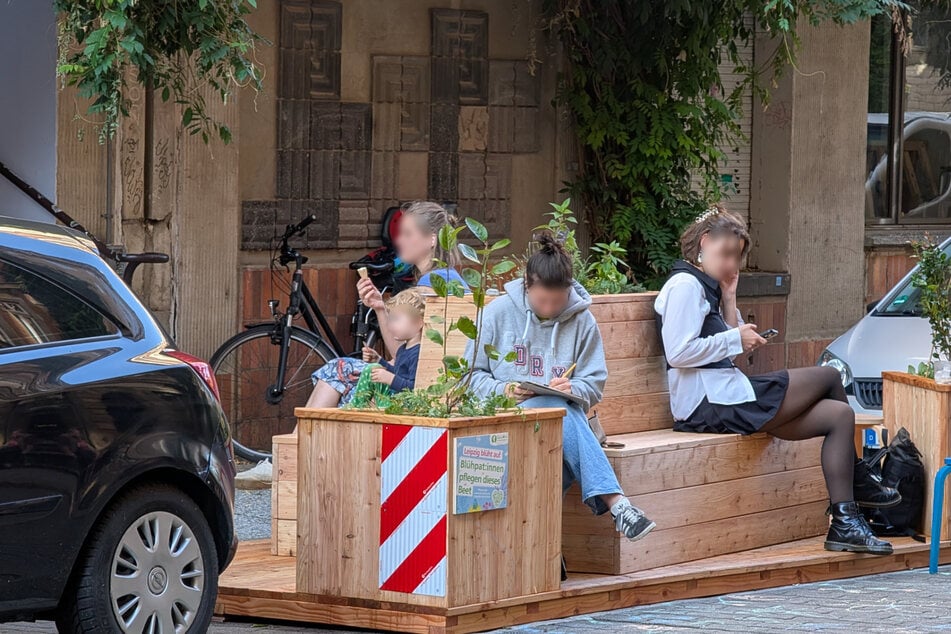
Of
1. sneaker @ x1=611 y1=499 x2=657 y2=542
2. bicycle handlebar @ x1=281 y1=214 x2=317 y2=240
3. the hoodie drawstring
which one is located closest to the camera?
sneaker @ x1=611 y1=499 x2=657 y2=542

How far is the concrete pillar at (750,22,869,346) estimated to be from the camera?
14.1 metres

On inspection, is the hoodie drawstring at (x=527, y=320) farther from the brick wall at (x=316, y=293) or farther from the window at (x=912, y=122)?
the window at (x=912, y=122)

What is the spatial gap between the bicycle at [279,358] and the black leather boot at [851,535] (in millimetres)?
3791

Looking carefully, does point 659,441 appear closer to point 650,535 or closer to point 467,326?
point 650,535

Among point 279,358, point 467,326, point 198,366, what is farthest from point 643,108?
point 198,366

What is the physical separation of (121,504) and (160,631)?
458 mm

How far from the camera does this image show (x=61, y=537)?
5.38 m

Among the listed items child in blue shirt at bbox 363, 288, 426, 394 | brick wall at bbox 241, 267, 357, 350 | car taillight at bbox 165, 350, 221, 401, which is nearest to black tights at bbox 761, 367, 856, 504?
child in blue shirt at bbox 363, 288, 426, 394

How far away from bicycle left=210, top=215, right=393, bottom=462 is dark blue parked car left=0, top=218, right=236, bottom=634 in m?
4.39

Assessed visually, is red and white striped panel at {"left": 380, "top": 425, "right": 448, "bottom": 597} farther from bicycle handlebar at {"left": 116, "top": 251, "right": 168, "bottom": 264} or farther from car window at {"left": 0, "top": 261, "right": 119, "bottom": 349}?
bicycle handlebar at {"left": 116, "top": 251, "right": 168, "bottom": 264}

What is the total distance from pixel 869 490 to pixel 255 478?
→ 3.69 m

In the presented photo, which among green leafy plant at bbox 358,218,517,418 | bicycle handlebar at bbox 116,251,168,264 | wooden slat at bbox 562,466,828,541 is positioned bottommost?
wooden slat at bbox 562,466,828,541

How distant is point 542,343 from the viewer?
7.22 m

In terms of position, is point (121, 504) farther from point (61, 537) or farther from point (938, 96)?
point (938, 96)
